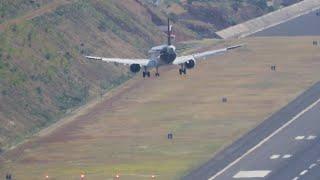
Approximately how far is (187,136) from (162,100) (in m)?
28.1

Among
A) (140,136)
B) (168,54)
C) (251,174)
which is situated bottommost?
(251,174)

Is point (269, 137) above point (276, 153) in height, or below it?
above

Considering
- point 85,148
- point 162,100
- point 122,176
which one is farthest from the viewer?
point 162,100

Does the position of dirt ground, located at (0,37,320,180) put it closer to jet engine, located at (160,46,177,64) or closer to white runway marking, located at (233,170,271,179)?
white runway marking, located at (233,170,271,179)

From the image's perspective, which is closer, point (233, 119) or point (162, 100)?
point (233, 119)

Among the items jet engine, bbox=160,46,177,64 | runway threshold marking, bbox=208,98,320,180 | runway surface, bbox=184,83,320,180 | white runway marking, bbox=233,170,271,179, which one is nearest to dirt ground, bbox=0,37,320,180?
runway surface, bbox=184,83,320,180

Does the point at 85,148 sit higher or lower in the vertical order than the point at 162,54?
lower

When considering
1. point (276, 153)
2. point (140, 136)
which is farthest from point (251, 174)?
point (140, 136)

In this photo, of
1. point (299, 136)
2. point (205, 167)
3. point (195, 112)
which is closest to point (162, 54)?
point (195, 112)

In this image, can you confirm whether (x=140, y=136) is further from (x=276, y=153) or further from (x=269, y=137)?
(x=276, y=153)

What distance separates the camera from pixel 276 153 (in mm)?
158750

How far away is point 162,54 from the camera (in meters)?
181

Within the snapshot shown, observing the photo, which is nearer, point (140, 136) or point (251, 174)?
point (251, 174)

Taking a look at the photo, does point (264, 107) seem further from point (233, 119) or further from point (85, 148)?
point (85, 148)
